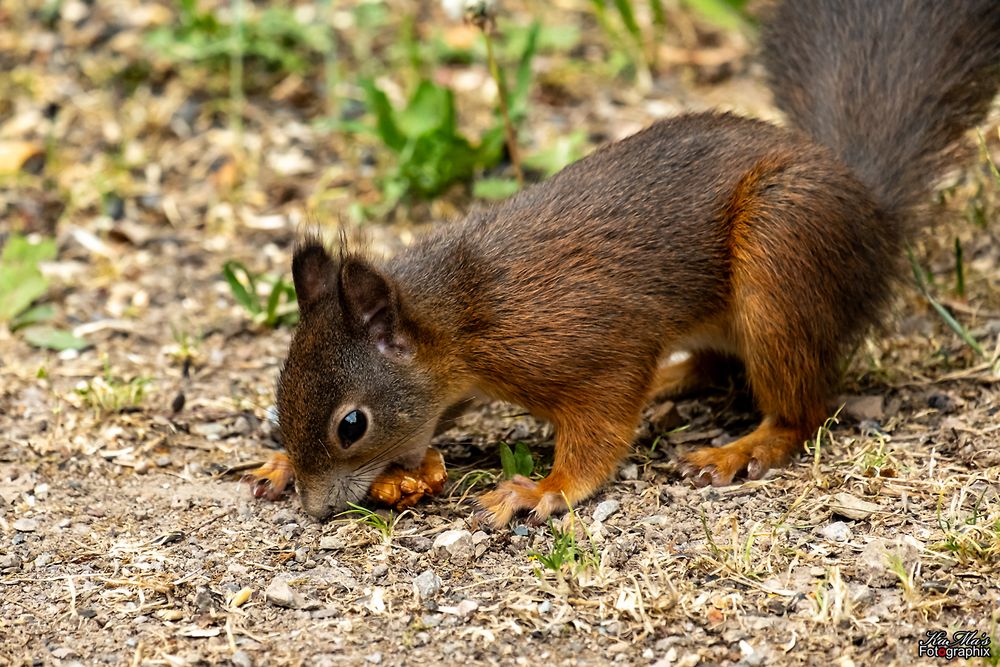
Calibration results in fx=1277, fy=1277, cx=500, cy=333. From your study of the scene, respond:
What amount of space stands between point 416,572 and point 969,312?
2489 mm

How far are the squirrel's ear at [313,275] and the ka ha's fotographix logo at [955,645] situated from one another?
6.40 feet

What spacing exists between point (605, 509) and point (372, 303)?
0.95 metres

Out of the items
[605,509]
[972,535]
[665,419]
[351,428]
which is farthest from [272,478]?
[972,535]

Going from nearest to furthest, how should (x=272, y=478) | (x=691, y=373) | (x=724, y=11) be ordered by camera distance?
(x=272, y=478), (x=691, y=373), (x=724, y=11)

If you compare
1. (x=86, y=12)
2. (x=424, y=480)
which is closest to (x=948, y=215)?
(x=424, y=480)

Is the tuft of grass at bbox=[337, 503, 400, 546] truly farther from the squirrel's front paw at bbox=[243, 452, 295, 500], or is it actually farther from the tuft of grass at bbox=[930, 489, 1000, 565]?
the tuft of grass at bbox=[930, 489, 1000, 565]

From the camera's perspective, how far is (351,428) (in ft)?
12.5

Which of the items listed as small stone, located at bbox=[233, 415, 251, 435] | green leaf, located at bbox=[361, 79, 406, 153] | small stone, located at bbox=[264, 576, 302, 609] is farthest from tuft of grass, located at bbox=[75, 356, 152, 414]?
green leaf, located at bbox=[361, 79, 406, 153]

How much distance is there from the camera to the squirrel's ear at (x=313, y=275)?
389cm

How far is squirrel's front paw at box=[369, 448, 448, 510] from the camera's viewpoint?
397 centimetres

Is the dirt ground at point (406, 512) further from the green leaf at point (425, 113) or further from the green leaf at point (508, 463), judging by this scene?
the green leaf at point (425, 113)

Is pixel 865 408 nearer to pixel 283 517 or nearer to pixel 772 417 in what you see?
pixel 772 417

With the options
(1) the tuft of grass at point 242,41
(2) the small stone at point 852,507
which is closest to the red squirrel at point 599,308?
(2) the small stone at point 852,507

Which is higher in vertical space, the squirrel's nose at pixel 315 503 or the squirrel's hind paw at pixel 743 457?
the squirrel's hind paw at pixel 743 457
